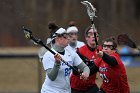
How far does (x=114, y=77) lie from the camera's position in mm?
11445

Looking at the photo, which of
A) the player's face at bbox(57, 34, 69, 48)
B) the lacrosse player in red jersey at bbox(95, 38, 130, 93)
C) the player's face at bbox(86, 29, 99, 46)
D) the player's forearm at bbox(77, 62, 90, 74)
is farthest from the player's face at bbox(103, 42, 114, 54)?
the player's face at bbox(86, 29, 99, 46)

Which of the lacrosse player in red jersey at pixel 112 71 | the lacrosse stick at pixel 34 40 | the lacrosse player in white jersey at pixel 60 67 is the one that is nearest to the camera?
the lacrosse stick at pixel 34 40

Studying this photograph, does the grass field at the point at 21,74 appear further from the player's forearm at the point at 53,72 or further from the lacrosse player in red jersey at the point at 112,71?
the player's forearm at the point at 53,72

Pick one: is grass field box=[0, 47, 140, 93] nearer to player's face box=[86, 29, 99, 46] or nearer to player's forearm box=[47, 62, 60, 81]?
player's face box=[86, 29, 99, 46]

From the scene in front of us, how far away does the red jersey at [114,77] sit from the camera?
11336 millimetres

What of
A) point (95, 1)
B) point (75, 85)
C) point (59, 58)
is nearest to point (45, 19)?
point (95, 1)

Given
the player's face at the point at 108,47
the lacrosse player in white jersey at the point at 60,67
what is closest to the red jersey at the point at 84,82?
the player's face at the point at 108,47

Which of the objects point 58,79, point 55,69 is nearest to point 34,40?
point 55,69

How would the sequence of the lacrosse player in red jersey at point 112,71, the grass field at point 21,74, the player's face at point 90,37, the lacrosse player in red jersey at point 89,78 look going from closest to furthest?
the lacrosse player in red jersey at point 112,71 → the player's face at point 90,37 → the lacrosse player in red jersey at point 89,78 → the grass field at point 21,74

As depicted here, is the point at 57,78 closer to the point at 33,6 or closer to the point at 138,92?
the point at 138,92

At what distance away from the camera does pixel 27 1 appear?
3478 centimetres

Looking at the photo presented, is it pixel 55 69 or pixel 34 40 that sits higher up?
pixel 34 40

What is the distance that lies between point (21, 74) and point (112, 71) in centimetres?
1194

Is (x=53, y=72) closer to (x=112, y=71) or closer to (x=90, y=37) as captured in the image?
(x=112, y=71)
